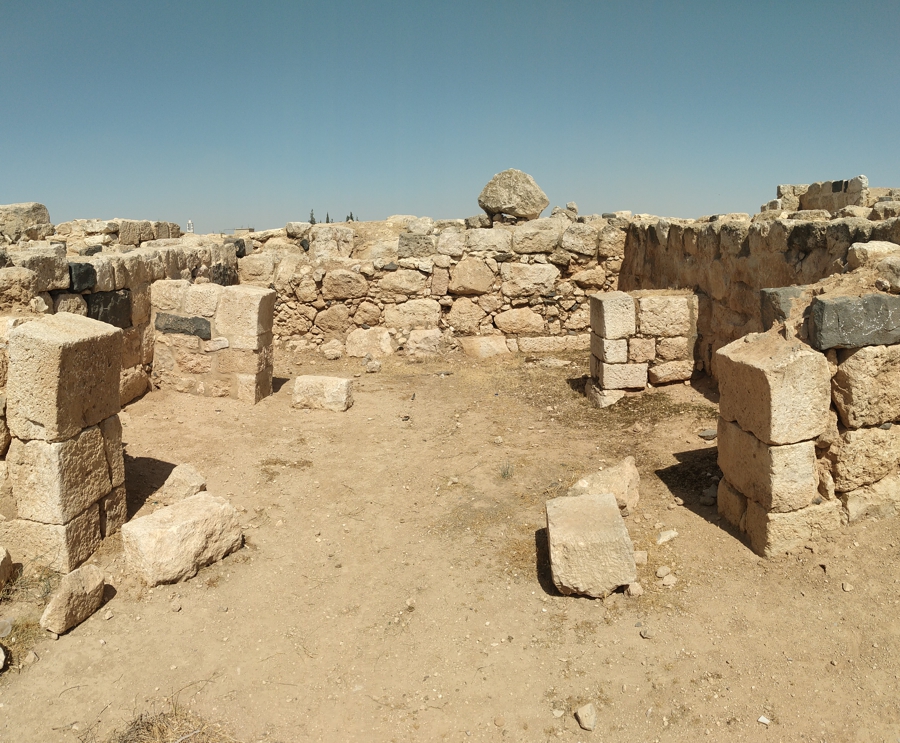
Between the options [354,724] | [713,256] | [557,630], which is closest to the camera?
[354,724]

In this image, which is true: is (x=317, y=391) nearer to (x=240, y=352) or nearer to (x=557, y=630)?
(x=240, y=352)

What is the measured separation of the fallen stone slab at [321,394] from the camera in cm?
750

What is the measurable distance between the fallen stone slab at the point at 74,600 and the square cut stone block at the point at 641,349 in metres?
5.67

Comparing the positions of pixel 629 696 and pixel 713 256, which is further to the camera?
pixel 713 256

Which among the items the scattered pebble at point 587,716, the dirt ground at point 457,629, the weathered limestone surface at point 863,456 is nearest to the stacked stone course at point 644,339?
the dirt ground at point 457,629

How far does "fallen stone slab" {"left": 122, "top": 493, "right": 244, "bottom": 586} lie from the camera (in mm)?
4141

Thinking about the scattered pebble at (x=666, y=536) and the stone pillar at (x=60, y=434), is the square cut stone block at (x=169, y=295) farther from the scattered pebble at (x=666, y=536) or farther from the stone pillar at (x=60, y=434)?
the scattered pebble at (x=666, y=536)

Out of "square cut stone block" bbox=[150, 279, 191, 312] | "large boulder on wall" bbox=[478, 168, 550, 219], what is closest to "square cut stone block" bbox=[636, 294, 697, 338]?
"large boulder on wall" bbox=[478, 168, 550, 219]

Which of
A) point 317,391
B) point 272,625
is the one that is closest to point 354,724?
point 272,625

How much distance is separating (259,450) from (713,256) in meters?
5.51

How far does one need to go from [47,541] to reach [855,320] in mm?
4969

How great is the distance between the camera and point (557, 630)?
12.6ft

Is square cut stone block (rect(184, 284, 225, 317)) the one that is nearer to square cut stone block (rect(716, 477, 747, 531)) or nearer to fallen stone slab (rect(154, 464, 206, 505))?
fallen stone slab (rect(154, 464, 206, 505))

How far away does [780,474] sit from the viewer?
415 cm
